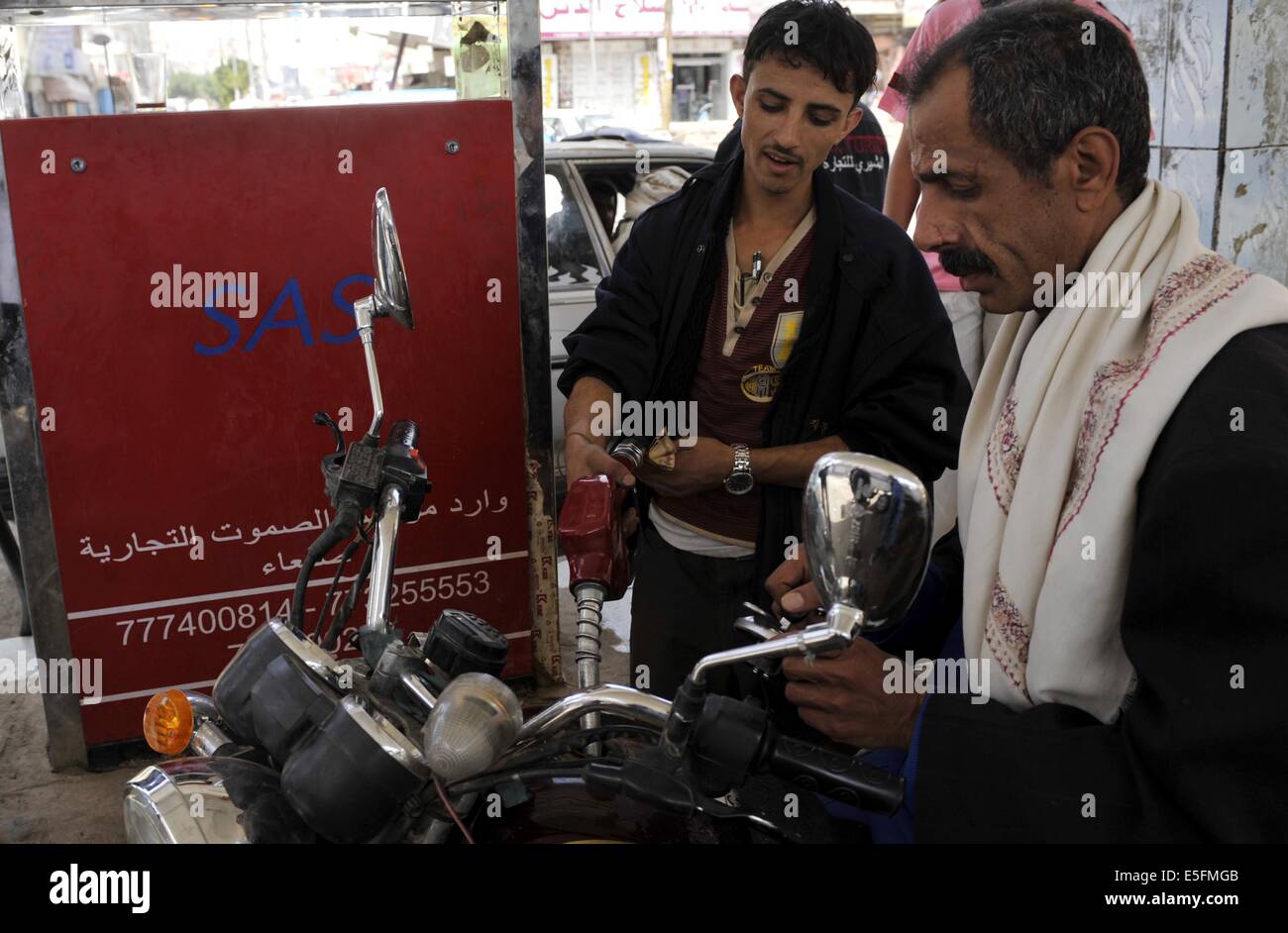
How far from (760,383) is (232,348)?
61.1 inches

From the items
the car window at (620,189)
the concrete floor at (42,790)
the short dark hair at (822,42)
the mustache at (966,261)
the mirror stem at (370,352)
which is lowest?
the concrete floor at (42,790)

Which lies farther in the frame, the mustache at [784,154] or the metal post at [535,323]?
the metal post at [535,323]

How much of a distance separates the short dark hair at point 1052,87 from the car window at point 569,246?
3.84 metres

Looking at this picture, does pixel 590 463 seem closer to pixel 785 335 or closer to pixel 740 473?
pixel 740 473

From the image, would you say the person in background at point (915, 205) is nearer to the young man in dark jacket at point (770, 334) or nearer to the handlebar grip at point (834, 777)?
the young man in dark jacket at point (770, 334)

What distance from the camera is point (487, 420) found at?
3.32 meters

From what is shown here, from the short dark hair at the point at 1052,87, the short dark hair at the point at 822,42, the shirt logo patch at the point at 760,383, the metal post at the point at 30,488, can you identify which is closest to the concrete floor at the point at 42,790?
the metal post at the point at 30,488

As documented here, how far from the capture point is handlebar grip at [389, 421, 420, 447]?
148 cm

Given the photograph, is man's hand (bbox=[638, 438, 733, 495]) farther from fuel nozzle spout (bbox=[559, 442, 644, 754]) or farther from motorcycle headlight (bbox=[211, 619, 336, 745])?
motorcycle headlight (bbox=[211, 619, 336, 745])

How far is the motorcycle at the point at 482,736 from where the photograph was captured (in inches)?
40.4

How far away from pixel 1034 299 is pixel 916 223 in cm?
20

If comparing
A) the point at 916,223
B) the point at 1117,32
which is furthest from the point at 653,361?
the point at 1117,32

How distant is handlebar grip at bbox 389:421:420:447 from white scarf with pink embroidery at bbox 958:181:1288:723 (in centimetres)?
76
